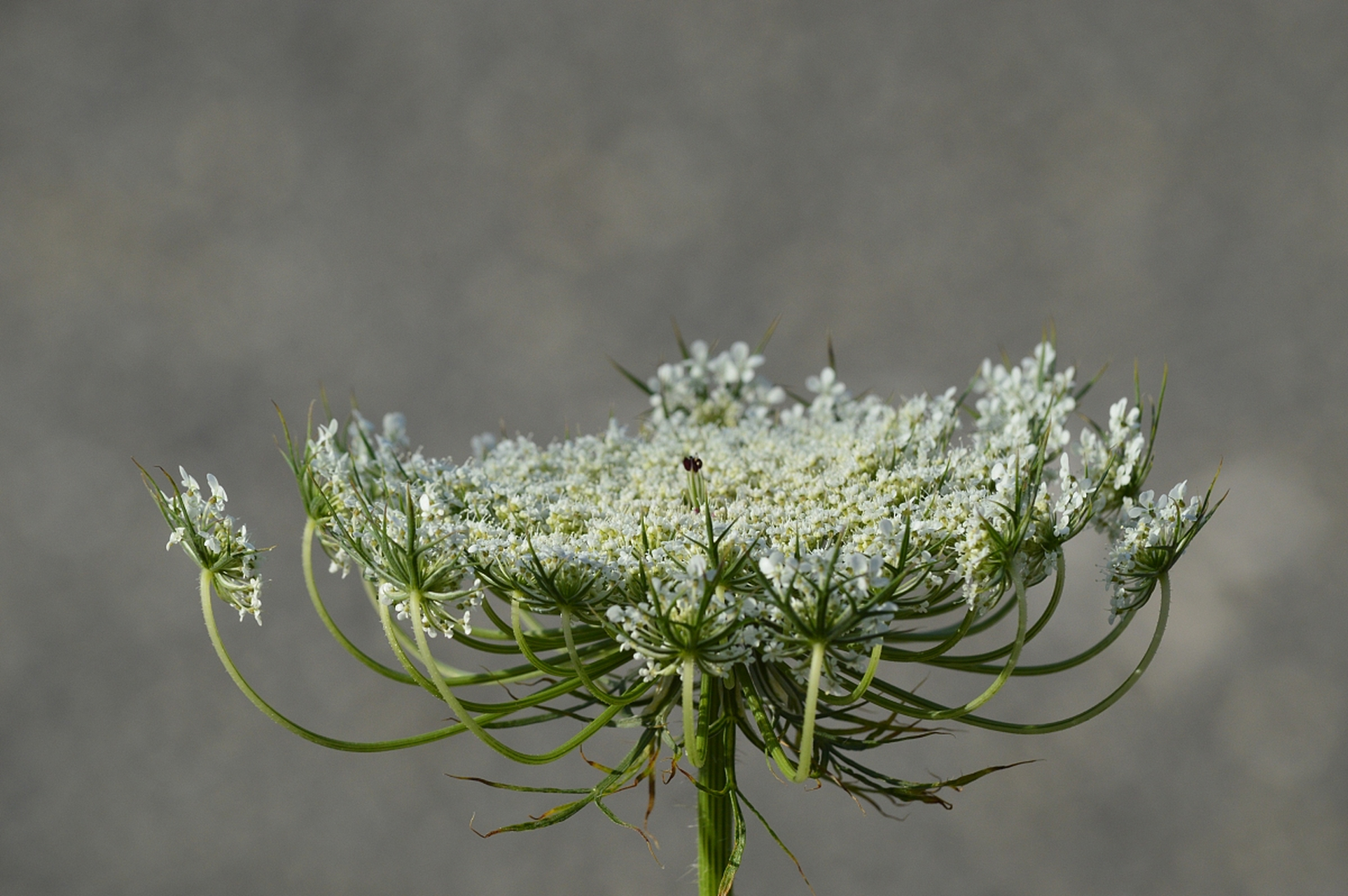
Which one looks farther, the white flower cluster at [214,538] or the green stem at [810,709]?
the white flower cluster at [214,538]

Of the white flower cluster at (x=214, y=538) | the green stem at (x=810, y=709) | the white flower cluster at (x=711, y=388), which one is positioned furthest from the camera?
the white flower cluster at (x=711, y=388)

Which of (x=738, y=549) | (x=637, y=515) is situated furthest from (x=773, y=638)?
(x=637, y=515)

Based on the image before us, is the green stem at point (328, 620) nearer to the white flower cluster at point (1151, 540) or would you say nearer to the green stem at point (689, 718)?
the green stem at point (689, 718)

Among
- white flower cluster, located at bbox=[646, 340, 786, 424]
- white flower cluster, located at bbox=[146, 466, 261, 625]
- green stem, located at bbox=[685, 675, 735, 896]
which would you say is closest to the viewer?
white flower cluster, located at bbox=[146, 466, 261, 625]

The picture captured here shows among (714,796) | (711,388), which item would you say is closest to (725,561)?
(714,796)

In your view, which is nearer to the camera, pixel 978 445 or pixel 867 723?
pixel 867 723

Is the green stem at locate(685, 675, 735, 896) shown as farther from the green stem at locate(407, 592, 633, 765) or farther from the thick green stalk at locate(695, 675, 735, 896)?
the green stem at locate(407, 592, 633, 765)

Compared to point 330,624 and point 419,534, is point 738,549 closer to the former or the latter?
point 419,534

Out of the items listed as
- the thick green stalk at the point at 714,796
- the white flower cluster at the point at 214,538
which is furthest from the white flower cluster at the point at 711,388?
the white flower cluster at the point at 214,538

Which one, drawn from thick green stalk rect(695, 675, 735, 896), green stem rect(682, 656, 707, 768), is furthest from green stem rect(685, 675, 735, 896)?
green stem rect(682, 656, 707, 768)
